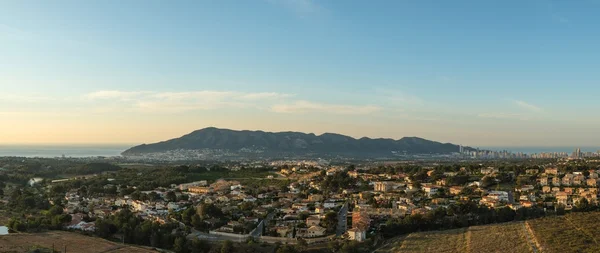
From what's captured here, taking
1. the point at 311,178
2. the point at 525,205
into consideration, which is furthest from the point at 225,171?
the point at 525,205

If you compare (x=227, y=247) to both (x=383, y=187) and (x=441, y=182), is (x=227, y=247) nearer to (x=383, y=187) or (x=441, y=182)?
(x=383, y=187)

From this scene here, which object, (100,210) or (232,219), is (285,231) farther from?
(100,210)

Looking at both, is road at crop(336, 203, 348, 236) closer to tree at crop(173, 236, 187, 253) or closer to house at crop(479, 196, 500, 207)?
tree at crop(173, 236, 187, 253)

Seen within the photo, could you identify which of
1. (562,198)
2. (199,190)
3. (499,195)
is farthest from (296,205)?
(562,198)

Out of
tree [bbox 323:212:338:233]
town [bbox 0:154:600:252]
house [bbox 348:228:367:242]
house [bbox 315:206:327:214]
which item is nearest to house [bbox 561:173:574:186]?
town [bbox 0:154:600:252]

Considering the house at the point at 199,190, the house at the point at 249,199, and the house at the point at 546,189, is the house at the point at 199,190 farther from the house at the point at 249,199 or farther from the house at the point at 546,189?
the house at the point at 546,189

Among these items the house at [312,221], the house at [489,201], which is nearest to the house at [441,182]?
the house at [489,201]
